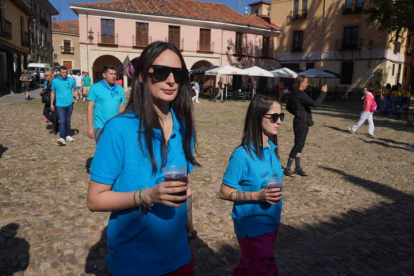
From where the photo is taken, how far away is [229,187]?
2.44m

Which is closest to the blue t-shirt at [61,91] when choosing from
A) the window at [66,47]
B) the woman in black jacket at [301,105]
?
the woman in black jacket at [301,105]

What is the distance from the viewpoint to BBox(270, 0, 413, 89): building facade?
102ft

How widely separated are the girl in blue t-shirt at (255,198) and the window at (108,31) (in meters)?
29.5

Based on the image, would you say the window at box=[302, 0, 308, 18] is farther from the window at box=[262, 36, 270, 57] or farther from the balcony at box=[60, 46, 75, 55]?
the balcony at box=[60, 46, 75, 55]

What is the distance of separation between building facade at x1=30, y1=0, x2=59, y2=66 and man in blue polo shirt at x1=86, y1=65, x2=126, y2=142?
36.4 m

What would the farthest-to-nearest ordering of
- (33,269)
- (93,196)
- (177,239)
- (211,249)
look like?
(211,249)
(33,269)
(177,239)
(93,196)

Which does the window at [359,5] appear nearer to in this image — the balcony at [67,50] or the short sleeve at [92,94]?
the short sleeve at [92,94]

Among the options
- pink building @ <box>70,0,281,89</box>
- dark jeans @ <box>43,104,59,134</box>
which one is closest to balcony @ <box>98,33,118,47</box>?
pink building @ <box>70,0,281,89</box>

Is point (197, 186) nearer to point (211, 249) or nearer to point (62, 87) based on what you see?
point (211, 249)

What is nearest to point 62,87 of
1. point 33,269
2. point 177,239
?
point 33,269

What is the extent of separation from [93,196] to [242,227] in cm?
122

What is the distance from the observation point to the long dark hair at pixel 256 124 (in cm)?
253

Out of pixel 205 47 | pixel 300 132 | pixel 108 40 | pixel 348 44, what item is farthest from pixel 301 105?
pixel 348 44

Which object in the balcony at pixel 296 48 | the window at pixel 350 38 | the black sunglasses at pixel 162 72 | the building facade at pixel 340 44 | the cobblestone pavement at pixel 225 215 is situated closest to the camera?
the black sunglasses at pixel 162 72
